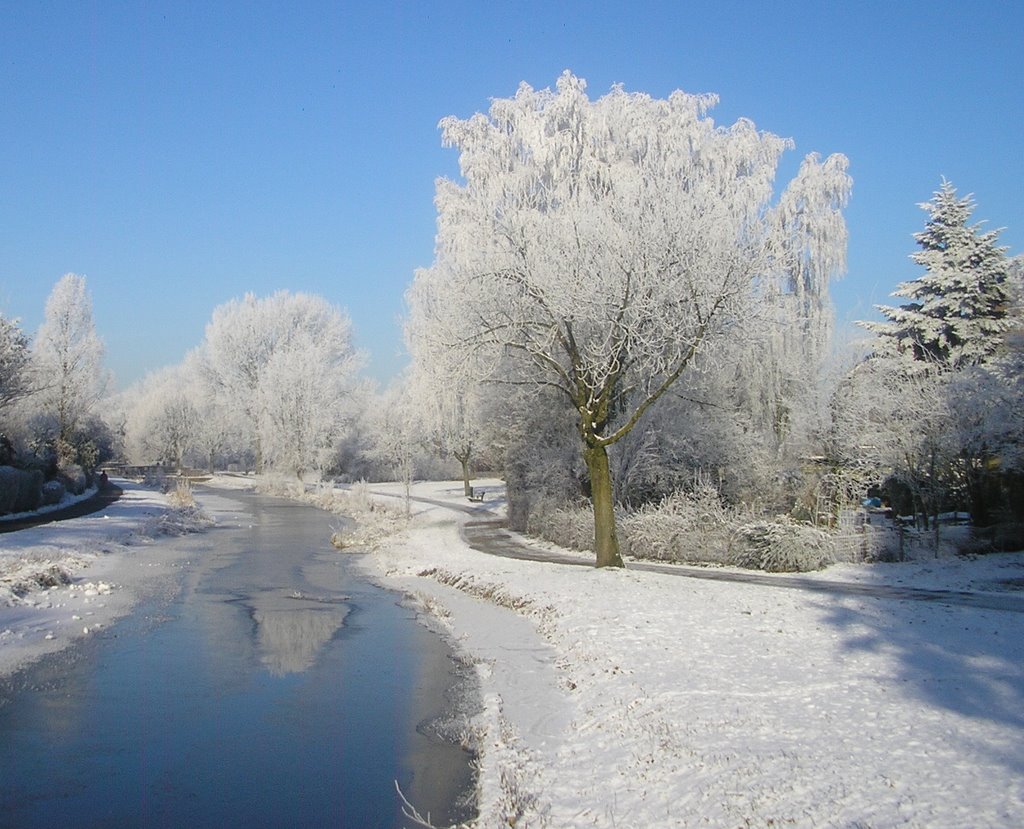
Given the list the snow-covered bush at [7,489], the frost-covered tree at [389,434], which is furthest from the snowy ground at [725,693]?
the frost-covered tree at [389,434]

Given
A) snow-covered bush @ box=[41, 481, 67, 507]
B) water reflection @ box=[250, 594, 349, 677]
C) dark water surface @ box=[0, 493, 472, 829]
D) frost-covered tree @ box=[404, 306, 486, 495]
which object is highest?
frost-covered tree @ box=[404, 306, 486, 495]

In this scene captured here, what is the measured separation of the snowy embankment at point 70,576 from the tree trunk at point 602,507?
9.39m

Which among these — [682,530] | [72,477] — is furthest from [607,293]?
[72,477]

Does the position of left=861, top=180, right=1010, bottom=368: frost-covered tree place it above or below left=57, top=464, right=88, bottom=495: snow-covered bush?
above

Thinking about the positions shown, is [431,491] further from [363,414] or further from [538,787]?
[538,787]

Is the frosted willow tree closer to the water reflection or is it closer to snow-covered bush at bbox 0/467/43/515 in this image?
the water reflection

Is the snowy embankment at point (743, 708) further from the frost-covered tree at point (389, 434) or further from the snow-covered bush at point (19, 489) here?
the frost-covered tree at point (389, 434)

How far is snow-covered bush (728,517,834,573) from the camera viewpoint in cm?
1928

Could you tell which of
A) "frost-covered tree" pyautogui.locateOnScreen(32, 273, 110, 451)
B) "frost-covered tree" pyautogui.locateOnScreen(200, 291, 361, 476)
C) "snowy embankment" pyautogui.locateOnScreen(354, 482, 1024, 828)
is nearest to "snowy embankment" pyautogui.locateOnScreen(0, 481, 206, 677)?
"snowy embankment" pyautogui.locateOnScreen(354, 482, 1024, 828)

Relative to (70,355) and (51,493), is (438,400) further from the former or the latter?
(70,355)

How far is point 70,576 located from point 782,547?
51.1ft

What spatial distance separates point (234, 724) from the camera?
970 centimetres

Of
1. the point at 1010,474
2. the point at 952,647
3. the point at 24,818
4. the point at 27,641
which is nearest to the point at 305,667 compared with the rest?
the point at 27,641

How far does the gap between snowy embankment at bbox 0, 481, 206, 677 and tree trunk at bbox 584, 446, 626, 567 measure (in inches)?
370
